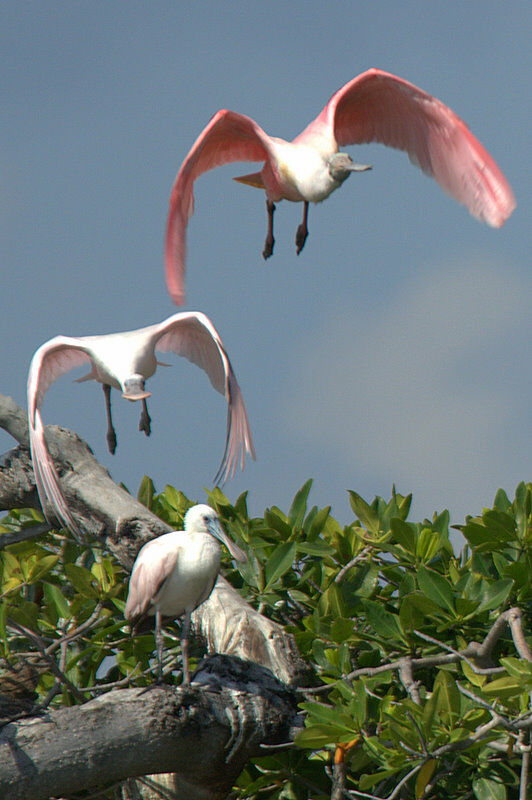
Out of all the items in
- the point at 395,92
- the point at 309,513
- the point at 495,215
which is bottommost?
the point at 309,513

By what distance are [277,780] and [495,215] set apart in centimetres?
320

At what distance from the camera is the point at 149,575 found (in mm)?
4996

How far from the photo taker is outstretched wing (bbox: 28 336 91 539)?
5430 mm

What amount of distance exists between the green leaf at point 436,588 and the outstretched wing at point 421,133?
215 cm

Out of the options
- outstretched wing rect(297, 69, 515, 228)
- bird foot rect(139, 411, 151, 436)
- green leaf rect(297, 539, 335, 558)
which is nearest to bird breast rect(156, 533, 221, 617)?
green leaf rect(297, 539, 335, 558)

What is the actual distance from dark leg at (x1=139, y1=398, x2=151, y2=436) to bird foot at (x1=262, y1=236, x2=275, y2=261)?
1.17 meters

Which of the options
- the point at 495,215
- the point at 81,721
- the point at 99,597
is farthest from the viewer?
the point at 495,215

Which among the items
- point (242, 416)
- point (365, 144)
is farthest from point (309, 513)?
point (365, 144)

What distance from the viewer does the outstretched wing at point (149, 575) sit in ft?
16.4

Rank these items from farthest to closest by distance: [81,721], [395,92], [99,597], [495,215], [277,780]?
[395,92] < [495,215] < [99,597] < [277,780] < [81,721]

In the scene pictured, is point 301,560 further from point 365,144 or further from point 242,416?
point 365,144

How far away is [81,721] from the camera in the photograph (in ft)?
14.2

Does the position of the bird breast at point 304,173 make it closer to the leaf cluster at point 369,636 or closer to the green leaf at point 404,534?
the leaf cluster at point 369,636

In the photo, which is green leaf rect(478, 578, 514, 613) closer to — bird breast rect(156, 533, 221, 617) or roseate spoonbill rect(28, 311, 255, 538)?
bird breast rect(156, 533, 221, 617)
